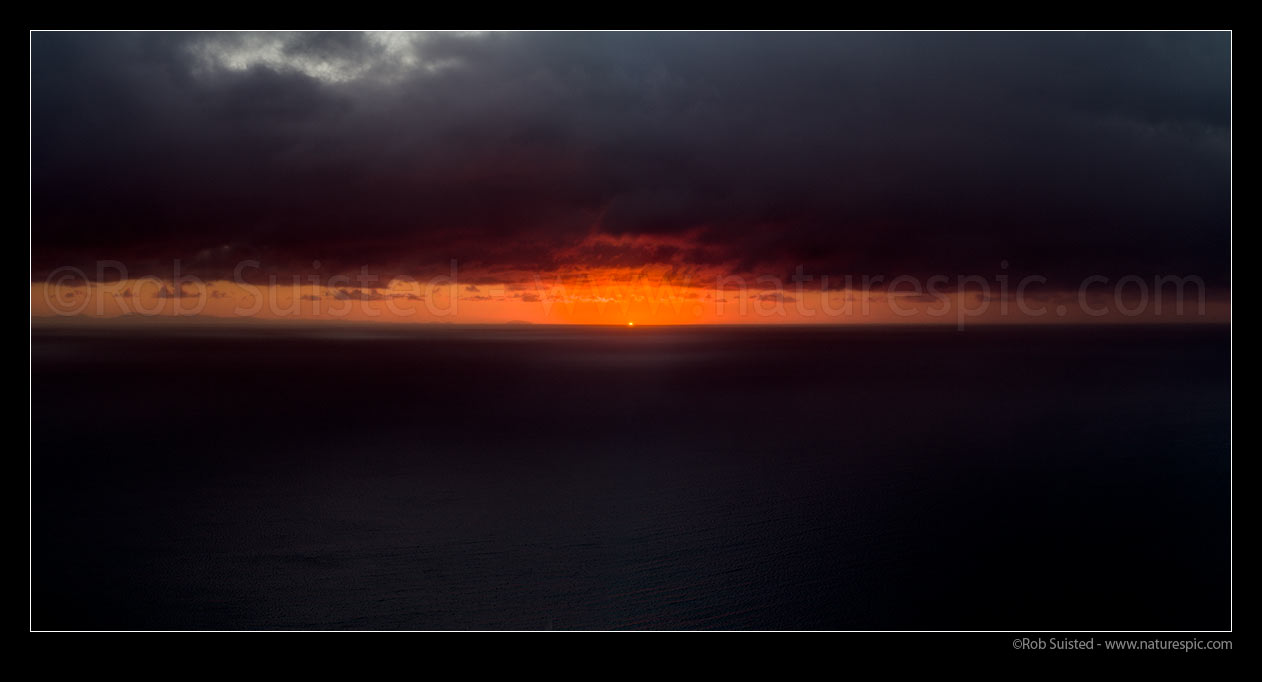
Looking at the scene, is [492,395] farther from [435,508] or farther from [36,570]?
[36,570]

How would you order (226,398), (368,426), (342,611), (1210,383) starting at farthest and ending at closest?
(1210,383)
(226,398)
(368,426)
(342,611)

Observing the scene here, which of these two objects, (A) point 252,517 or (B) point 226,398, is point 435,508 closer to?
(A) point 252,517

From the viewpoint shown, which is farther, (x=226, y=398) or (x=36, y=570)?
(x=226, y=398)
